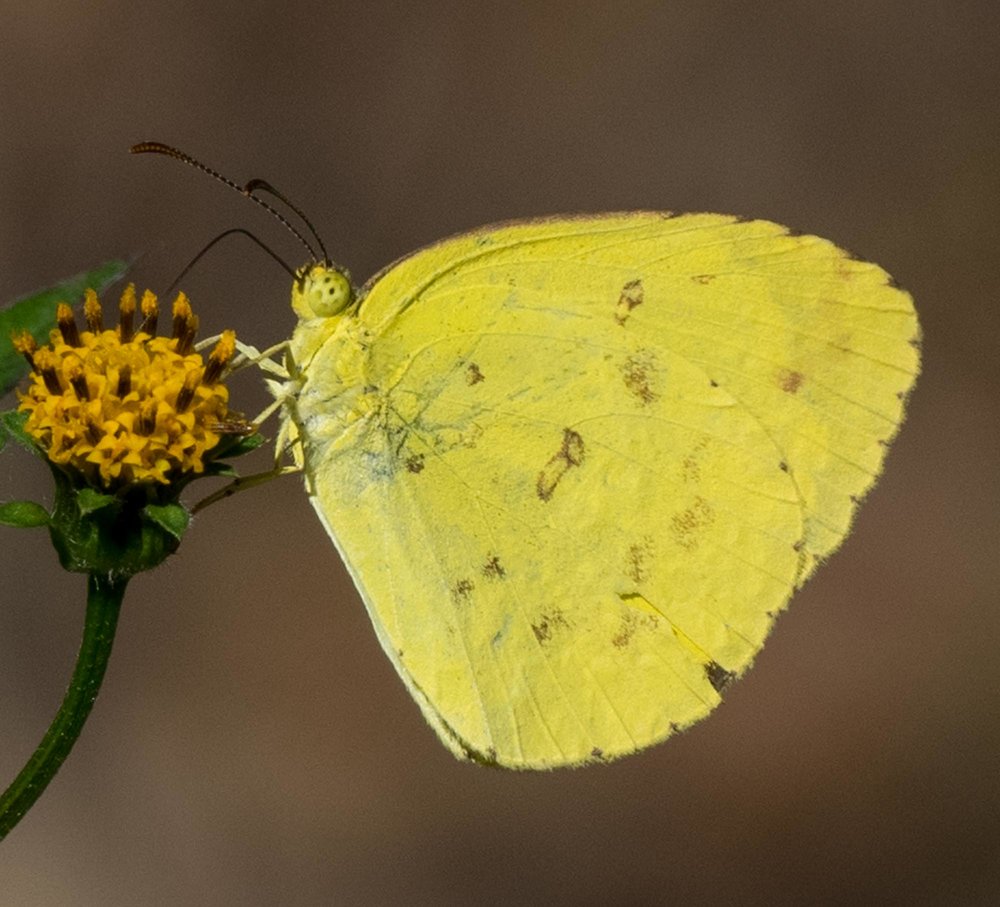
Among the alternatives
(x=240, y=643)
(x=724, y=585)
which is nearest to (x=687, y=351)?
(x=724, y=585)

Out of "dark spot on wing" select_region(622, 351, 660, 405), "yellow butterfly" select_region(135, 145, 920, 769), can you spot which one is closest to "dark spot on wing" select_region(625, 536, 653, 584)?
"yellow butterfly" select_region(135, 145, 920, 769)

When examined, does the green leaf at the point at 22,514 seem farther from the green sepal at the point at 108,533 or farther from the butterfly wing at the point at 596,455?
the butterfly wing at the point at 596,455

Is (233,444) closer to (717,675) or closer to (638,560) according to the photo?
(638,560)

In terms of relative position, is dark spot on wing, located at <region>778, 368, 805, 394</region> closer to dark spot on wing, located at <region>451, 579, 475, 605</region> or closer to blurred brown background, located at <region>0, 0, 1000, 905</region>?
dark spot on wing, located at <region>451, 579, 475, 605</region>

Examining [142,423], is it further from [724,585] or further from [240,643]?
[240,643]

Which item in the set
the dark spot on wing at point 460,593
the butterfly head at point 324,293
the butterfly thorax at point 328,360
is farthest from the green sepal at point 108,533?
the dark spot on wing at point 460,593

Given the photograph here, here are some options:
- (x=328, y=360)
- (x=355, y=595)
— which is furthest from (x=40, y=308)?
(x=355, y=595)

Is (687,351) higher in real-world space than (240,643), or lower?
higher
